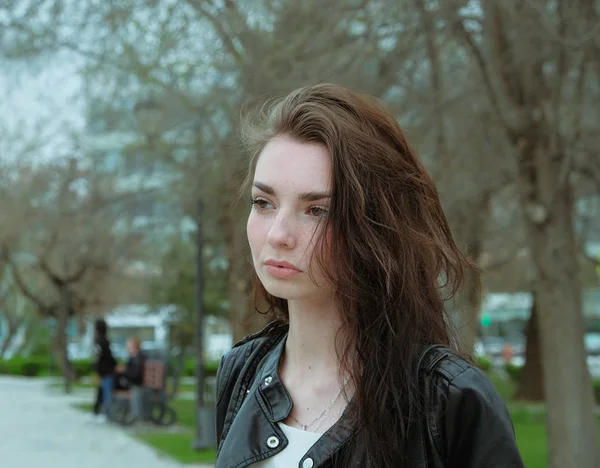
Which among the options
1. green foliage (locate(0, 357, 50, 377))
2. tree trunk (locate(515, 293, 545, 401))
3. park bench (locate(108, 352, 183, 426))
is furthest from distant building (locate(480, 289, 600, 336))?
park bench (locate(108, 352, 183, 426))

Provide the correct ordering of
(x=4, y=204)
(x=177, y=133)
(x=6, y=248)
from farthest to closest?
(x=6, y=248), (x=4, y=204), (x=177, y=133)

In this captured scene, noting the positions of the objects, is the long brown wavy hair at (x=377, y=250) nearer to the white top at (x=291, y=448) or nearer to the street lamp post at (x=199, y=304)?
the white top at (x=291, y=448)

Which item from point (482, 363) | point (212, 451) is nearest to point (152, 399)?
point (212, 451)

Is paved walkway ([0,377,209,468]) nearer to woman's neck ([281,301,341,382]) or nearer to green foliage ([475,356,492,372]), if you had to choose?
green foliage ([475,356,492,372])

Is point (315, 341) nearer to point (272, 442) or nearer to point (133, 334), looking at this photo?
point (272, 442)

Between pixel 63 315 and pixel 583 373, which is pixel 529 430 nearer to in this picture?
pixel 583 373

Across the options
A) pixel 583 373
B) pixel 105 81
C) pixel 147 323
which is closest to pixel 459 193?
pixel 583 373

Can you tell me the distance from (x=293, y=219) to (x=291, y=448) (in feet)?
1.49

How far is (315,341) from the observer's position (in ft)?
7.14

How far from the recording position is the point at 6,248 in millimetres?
31484

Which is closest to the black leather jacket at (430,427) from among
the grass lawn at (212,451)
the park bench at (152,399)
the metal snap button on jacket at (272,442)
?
the metal snap button on jacket at (272,442)

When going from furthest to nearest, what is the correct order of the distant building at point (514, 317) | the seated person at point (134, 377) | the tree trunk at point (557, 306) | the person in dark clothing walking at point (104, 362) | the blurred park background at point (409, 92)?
the distant building at point (514, 317) < the person in dark clothing walking at point (104, 362) < the seated person at point (134, 377) < the tree trunk at point (557, 306) < the blurred park background at point (409, 92)

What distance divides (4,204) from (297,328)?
990 inches

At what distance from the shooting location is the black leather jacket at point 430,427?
1.85 meters
